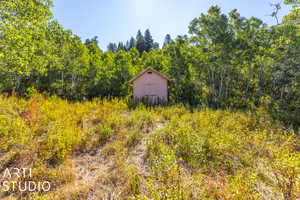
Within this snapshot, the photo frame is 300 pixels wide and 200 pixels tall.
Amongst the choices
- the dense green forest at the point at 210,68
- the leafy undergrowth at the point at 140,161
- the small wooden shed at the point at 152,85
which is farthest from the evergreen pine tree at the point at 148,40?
the leafy undergrowth at the point at 140,161

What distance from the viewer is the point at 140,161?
3.70 m

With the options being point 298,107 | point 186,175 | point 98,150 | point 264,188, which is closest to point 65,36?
point 98,150

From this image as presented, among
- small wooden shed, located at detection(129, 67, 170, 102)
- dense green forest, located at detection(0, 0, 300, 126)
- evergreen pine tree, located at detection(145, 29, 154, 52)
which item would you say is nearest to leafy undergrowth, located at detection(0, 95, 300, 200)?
dense green forest, located at detection(0, 0, 300, 126)

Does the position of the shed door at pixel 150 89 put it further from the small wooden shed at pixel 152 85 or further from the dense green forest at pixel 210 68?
the dense green forest at pixel 210 68

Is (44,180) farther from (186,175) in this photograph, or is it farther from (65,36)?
(65,36)

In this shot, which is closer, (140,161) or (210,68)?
(140,161)

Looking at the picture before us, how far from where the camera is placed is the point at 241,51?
12.1m

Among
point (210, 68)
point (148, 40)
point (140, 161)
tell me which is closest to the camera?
point (140, 161)

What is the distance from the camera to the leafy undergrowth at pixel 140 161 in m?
2.47

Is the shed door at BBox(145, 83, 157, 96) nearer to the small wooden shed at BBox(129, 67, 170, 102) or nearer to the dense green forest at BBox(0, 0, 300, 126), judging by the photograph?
the small wooden shed at BBox(129, 67, 170, 102)

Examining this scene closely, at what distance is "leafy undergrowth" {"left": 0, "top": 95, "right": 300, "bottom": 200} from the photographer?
247 cm

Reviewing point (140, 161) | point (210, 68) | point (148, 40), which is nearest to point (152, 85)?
point (210, 68)

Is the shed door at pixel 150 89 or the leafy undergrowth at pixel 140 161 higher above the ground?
the shed door at pixel 150 89

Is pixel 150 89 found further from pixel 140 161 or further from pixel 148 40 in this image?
pixel 148 40
